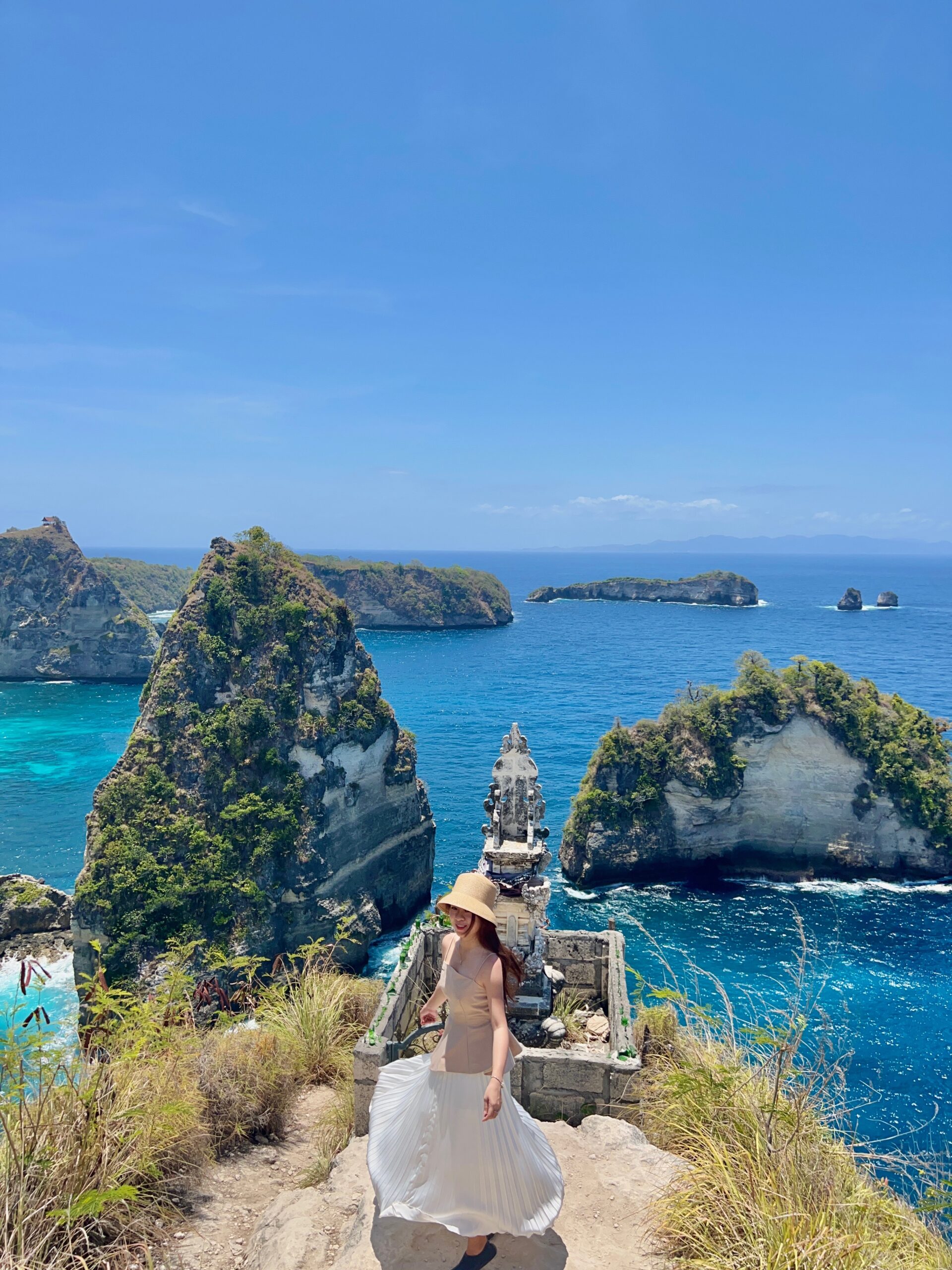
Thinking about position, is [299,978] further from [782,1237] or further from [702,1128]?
[782,1237]

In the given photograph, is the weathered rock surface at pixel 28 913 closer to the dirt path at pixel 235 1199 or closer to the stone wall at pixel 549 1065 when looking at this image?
the stone wall at pixel 549 1065

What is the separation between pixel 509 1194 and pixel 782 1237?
2.43 meters

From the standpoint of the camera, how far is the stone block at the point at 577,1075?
12.3 metres

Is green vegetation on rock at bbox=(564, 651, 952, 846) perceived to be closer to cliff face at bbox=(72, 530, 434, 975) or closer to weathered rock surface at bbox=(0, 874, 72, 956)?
cliff face at bbox=(72, 530, 434, 975)

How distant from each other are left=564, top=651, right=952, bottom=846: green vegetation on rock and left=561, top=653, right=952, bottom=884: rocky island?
0.24 feet

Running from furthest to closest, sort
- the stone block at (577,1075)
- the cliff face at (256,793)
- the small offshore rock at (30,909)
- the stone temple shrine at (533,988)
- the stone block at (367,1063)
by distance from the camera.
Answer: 1. the small offshore rock at (30,909)
2. the cliff face at (256,793)
3. the stone block at (577,1075)
4. the stone temple shrine at (533,988)
5. the stone block at (367,1063)

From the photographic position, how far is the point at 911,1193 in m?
23.2

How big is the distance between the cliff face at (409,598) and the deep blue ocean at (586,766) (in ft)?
27.5

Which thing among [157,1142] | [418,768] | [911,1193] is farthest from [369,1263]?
[418,768]

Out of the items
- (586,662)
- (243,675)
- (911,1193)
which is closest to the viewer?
(911,1193)

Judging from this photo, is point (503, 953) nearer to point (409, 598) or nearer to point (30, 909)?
point (30, 909)

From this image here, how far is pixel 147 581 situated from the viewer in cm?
17575

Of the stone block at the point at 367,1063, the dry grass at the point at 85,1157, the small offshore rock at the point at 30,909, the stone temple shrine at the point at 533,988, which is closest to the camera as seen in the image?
the dry grass at the point at 85,1157

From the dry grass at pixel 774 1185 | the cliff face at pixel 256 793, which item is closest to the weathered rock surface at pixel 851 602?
the cliff face at pixel 256 793
